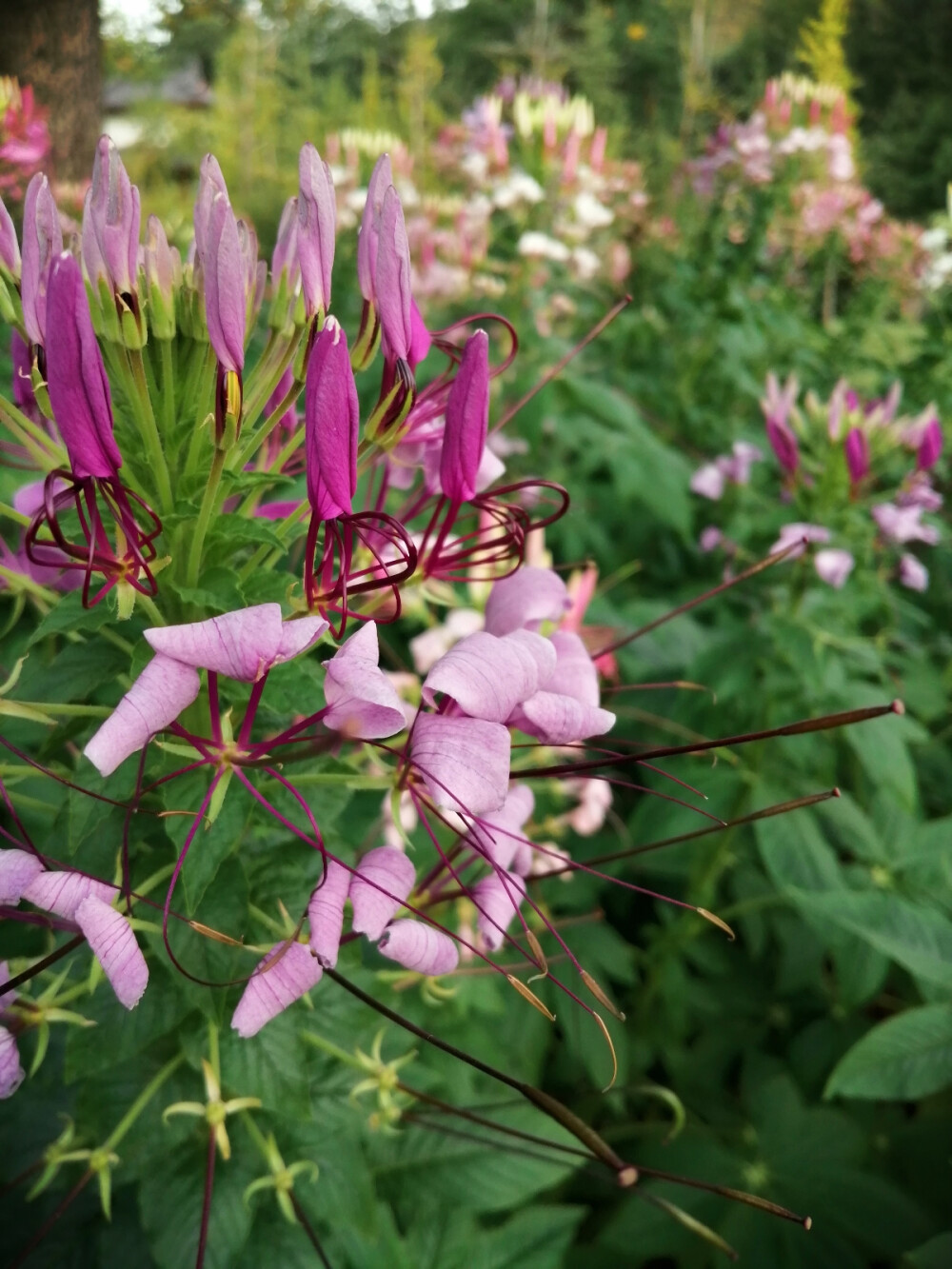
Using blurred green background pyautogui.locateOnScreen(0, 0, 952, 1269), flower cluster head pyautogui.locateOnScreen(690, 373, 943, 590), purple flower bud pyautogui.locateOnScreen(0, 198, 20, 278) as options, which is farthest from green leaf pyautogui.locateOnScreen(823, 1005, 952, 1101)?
purple flower bud pyautogui.locateOnScreen(0, 198, 20, 278)

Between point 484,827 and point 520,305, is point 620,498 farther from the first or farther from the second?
point 484,827

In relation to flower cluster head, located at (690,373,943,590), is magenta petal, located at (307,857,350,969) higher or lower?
higher

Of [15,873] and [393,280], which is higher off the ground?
[393,280]

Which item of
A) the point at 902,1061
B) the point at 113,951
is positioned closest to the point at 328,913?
the point at 113,951

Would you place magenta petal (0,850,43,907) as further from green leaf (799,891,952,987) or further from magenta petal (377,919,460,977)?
green leaf (799,891,952,987)

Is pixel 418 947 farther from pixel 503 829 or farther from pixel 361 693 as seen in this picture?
pixel 361 693

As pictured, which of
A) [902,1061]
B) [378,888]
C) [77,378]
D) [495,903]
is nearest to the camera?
[77,378]
